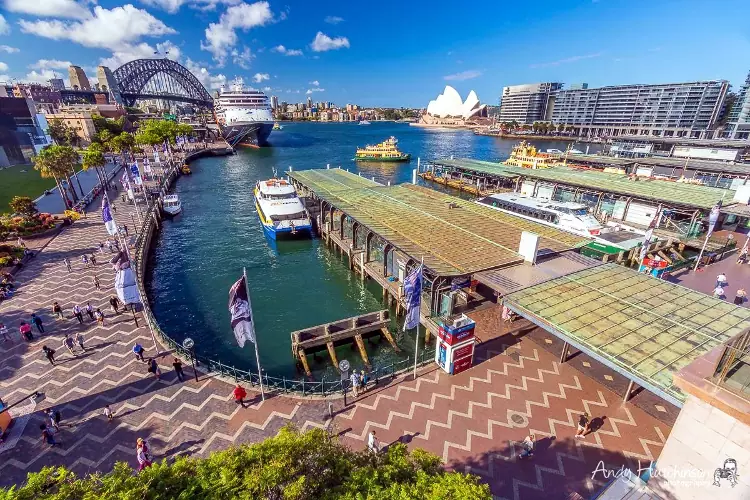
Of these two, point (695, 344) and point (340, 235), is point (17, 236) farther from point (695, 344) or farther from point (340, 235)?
point (695, 344)

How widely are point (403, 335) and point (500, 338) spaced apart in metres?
7.62

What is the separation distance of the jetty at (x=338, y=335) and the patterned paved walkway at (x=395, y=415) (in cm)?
542

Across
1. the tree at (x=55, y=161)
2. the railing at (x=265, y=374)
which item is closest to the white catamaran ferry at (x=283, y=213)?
the railing at (x=265, y=374)

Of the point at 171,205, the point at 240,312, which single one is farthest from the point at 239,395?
the point at 171,205

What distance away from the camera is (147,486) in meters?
7.24

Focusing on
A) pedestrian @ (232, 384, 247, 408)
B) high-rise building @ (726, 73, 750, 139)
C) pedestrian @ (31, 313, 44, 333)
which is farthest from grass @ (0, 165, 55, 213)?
high-rise building @ (726, 73, 750, 139)

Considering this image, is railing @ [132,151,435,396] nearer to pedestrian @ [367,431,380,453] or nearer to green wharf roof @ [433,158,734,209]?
pedestrian @ [367,431,380,453]

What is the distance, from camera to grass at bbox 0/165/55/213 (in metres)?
53.6

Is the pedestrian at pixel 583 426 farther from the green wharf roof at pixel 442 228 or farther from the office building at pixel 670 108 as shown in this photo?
the office building at pixel 670 108

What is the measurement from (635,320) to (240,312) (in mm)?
18614

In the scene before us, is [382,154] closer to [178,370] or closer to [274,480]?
[178,370]

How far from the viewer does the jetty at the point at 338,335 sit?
22844 millimetres

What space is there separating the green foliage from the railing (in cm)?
889

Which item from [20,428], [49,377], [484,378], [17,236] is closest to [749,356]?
[484,378]
